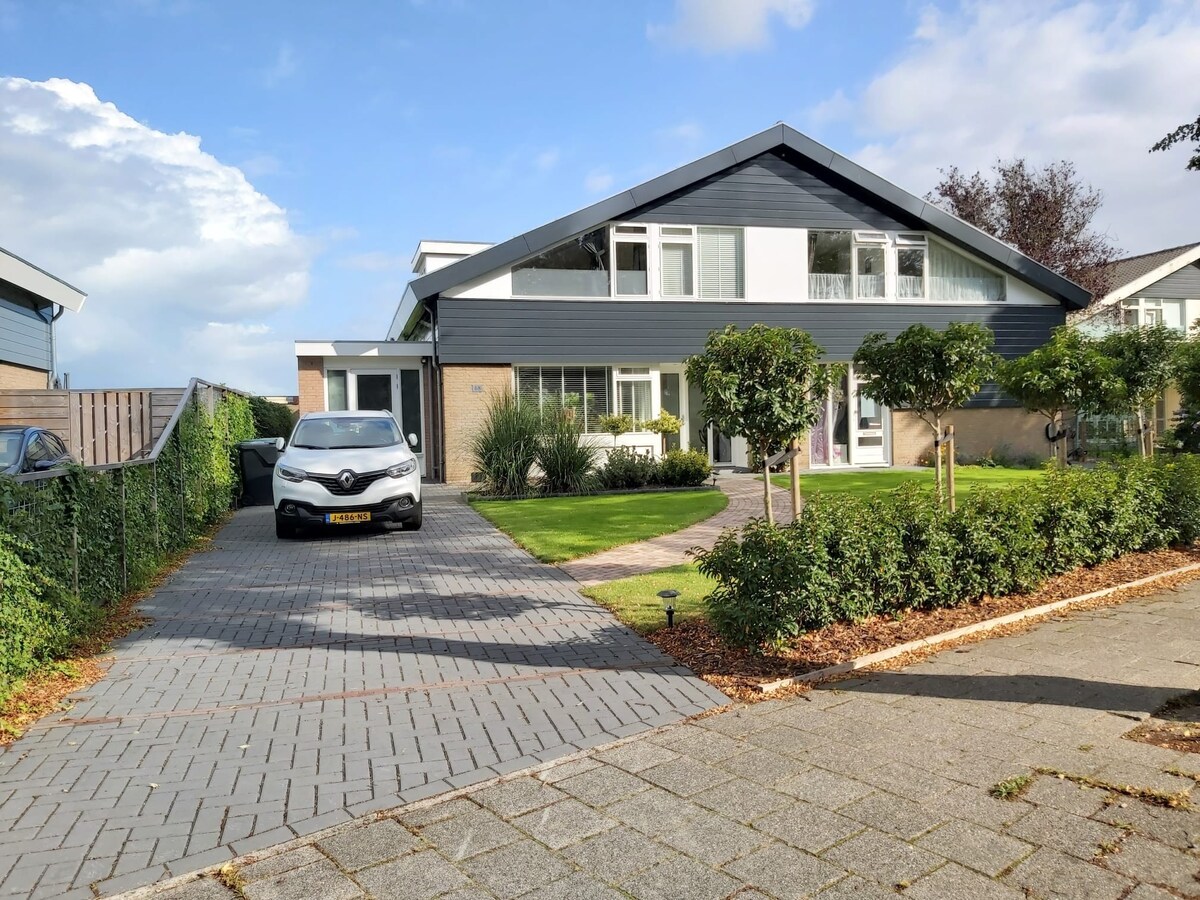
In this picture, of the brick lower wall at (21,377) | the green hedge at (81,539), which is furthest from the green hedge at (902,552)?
the brick lower wall at (21,377)

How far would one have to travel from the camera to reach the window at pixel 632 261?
20.7m

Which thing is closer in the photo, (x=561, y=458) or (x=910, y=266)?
(x=561, y=458)

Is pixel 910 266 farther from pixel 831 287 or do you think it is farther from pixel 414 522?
pixel 414 522

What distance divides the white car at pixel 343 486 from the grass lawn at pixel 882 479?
7426 millimetres

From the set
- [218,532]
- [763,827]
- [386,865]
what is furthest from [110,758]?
[218,532]

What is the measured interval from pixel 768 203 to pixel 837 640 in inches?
690

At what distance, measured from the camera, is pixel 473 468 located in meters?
19.3

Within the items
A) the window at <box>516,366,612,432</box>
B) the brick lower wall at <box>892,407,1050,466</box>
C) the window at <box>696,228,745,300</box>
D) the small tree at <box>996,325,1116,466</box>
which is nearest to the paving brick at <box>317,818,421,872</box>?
the small tree at <box>996,325,1116,466</box>

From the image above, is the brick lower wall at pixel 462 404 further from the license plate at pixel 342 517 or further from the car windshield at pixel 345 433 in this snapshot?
the license plate at pixel 342 517

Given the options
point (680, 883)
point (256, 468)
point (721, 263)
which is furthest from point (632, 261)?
point (680, 883)

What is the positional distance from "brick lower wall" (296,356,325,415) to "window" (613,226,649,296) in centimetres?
729

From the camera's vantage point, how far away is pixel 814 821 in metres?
3.52

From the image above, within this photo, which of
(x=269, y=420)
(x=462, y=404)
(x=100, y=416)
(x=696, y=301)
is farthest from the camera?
(x=269, y=420)

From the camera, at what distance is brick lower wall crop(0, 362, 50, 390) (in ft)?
65.1
